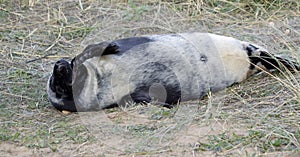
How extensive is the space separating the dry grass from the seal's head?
0.09 m

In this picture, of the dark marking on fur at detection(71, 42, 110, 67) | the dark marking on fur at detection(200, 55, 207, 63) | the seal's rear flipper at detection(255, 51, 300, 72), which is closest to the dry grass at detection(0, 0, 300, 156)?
the seal's rear flipper at detection(255, 51, 300, 72)

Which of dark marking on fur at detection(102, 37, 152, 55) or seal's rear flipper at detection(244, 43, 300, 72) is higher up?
dark marking on fur at detection(102, 37, 152, 55)

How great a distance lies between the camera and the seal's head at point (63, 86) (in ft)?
14.8

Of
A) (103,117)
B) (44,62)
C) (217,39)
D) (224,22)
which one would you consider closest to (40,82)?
(44,62)

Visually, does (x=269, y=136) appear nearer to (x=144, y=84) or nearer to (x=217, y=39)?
(x=144, y=84)

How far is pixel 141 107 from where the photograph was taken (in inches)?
175

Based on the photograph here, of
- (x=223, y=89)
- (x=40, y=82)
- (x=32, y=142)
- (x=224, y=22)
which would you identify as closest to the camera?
(x=32, y=142)

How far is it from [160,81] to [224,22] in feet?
6.96

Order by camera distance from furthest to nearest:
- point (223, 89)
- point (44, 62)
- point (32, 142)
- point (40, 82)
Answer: point (44, 62) → point (40, 82) → point (223, 89) → point (32, 142)

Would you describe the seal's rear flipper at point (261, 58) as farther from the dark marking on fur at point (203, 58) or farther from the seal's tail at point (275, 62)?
the dark marking on fur at point (203, 58)

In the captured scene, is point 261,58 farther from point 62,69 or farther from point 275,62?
point 62,69

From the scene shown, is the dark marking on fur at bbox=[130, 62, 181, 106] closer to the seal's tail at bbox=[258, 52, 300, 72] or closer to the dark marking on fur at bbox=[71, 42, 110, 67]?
the dark marking on fur at bbox=[71, 42, 110, 67]

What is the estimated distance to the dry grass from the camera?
12.3 ft

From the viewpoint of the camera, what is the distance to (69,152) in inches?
149
